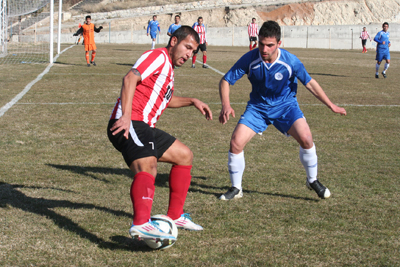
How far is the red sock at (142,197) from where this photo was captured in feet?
10.2

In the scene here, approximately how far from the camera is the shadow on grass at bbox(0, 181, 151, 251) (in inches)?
136

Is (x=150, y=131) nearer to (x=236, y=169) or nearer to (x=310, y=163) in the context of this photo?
A: (x=236, y=169)

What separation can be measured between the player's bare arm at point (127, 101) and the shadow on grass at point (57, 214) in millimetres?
871

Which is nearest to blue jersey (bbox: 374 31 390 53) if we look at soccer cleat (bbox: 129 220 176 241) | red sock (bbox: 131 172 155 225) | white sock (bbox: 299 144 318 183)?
white sock (bbox: 299 144 318 183)

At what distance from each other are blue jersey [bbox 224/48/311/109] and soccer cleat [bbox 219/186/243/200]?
963mm

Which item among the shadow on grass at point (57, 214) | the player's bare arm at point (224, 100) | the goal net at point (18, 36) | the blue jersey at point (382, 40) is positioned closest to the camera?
the shadow on grass at point (57, 214)

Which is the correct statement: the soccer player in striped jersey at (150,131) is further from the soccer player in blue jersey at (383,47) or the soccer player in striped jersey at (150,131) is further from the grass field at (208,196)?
the soccer player in blue jersey at (383,47)

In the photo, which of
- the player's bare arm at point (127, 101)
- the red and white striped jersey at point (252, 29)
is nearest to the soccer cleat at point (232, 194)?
the player's bare arm at point (127, 101)

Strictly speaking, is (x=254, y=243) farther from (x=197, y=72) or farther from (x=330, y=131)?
(x=197, y=72)

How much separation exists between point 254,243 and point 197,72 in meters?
14.1

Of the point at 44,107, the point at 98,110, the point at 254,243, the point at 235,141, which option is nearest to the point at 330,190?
the point at 235,141

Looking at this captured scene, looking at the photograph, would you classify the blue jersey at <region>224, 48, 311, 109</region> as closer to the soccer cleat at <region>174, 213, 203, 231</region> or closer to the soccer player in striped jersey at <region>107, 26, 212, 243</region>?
the soccer player in striped jersey at <region>107, 26, 212, 243</region>

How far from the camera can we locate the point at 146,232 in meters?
3.06

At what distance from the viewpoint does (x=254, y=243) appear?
3547mm
